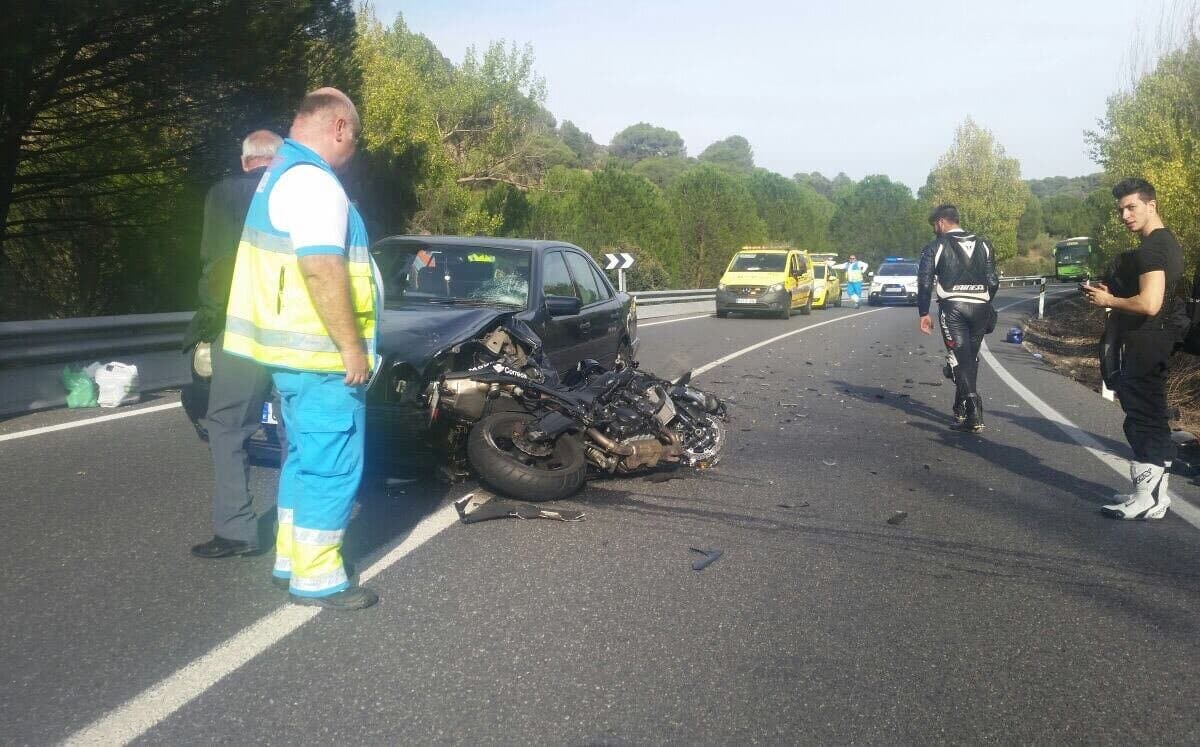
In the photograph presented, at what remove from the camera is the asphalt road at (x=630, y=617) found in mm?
3330

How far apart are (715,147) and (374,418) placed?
161448 millimetres

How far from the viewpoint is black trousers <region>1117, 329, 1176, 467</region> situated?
5984 millimetres

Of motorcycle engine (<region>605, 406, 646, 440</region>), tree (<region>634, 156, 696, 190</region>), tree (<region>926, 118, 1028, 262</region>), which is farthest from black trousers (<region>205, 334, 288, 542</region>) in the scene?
tree (<region>634, 156, 696, 190</region>)

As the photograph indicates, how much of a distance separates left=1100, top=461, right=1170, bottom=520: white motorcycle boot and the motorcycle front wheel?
3079 mm

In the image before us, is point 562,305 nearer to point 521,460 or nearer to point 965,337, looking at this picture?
point 521,460

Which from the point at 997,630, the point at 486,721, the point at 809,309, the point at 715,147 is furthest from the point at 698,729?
the point at 715,147

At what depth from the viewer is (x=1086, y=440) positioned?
8.95 metres

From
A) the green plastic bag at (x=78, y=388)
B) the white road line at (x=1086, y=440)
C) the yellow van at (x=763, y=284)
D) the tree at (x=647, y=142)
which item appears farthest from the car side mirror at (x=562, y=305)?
the tree at (x=647, y=142)

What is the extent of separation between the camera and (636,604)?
4445mm

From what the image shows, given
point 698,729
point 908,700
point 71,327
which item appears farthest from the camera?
point 71,327

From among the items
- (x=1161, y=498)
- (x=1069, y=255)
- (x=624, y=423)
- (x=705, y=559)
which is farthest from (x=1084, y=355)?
(x=1069, y=255)

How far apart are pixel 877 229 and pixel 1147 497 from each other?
10133 centimetres

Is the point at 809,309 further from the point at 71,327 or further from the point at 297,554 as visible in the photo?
the point at 297,554

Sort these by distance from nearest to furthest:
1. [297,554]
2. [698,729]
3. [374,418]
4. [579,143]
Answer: [698,729] < [297,554] < [374,418] < [579,143]
